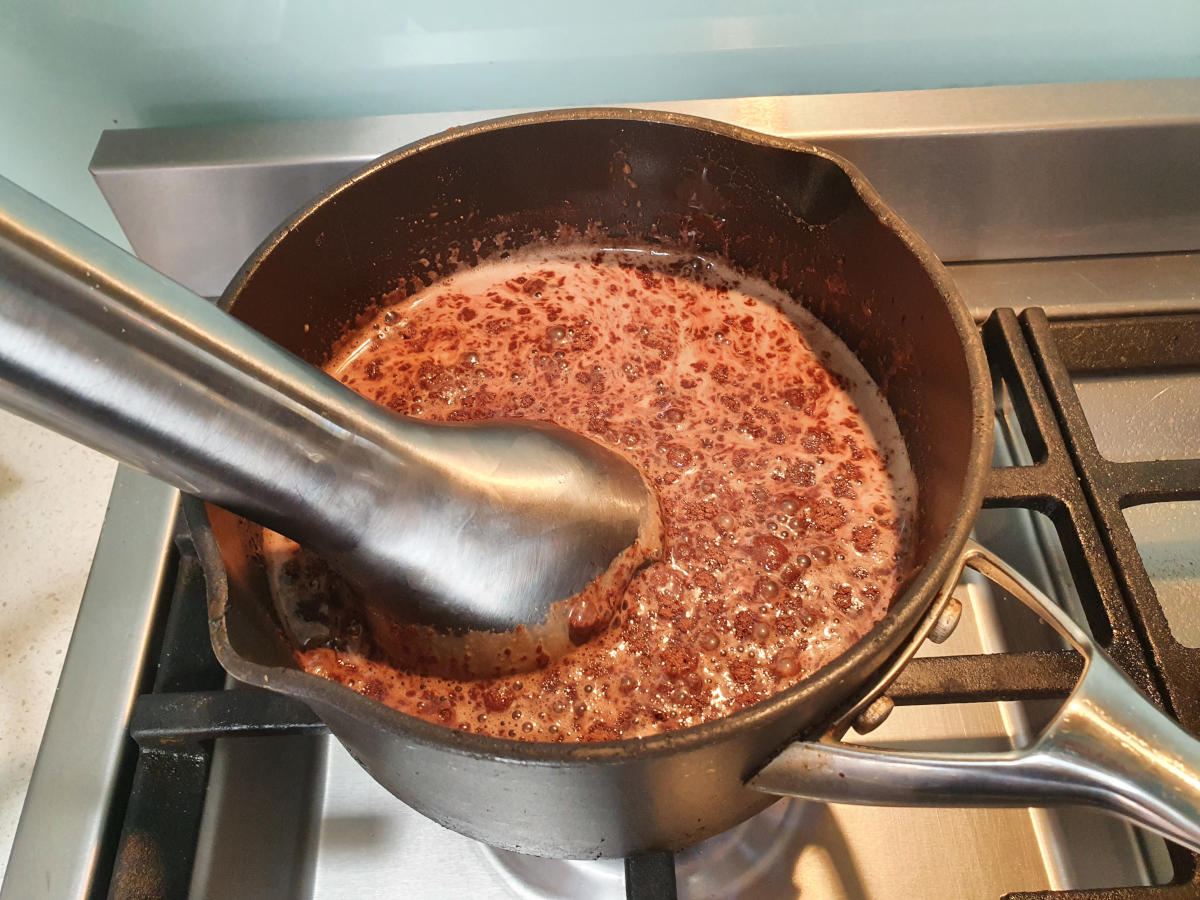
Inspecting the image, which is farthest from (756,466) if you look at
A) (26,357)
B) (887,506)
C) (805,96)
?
(26,357)

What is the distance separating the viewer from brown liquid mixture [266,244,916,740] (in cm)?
64

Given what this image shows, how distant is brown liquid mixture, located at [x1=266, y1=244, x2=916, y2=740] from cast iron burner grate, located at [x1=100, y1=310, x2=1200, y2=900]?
0.08m

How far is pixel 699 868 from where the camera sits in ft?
2.35

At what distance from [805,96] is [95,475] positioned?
88 centimetres

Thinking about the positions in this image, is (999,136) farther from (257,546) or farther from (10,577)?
(10,577)

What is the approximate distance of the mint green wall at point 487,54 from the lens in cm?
81

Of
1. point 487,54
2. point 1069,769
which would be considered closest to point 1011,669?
point 1069,769

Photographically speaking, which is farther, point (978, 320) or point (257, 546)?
point (978, 320)

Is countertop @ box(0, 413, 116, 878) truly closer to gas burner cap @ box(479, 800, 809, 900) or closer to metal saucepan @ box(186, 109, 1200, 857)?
metal saucepan @ box(186, 109, 1200, 857)

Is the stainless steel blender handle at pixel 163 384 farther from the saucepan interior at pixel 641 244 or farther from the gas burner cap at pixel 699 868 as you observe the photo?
the gas burner cap at pixel 699 868

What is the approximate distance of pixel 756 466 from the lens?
0.76 meters

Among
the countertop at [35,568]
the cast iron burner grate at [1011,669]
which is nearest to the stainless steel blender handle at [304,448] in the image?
the cast iron burner grate at [1011,669]

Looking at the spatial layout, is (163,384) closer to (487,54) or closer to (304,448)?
(304,448)

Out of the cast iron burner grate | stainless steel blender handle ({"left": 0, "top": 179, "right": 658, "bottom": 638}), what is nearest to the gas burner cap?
the cast iron burner grate
